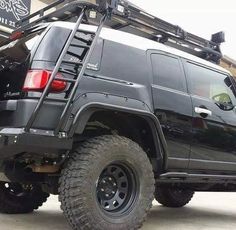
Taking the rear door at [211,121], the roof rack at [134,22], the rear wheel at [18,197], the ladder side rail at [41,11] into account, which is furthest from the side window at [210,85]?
the rear wheel at [18,197]

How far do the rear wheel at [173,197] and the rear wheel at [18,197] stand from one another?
2.36 m

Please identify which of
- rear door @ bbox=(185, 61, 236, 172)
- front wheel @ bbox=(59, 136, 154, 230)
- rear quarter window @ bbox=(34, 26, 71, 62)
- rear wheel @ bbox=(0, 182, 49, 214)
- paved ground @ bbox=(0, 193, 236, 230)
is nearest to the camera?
front wheel @ bbox=(59, 136, 154, 230)

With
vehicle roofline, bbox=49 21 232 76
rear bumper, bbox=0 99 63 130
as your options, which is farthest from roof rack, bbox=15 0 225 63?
rear bumper, bbox=0 99 63 130

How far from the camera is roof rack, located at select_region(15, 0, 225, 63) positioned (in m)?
4.64

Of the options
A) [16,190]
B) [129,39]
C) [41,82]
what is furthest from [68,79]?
[16,190]

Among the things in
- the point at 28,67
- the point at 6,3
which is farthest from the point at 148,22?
the point at 6,3

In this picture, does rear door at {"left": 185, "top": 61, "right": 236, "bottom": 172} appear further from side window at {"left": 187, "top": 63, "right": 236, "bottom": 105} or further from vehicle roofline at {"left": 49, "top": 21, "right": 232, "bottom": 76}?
vehicle roofline at {"left": 49, "top": 21, "right": 232, "bottom": 76}

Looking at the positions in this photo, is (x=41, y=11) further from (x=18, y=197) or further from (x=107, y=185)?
(x=18, y=197)

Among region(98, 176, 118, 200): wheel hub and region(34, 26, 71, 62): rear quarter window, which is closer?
region(34, 26, 71, 62): rear quarter window

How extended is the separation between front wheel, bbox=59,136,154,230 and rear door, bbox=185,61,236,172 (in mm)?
1048

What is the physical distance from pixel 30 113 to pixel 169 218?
3.15m

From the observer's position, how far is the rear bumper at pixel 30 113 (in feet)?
13.4

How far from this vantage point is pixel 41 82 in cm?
417

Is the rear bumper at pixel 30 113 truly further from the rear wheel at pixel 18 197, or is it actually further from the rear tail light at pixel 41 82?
the rear wheel at pixel 18 197
